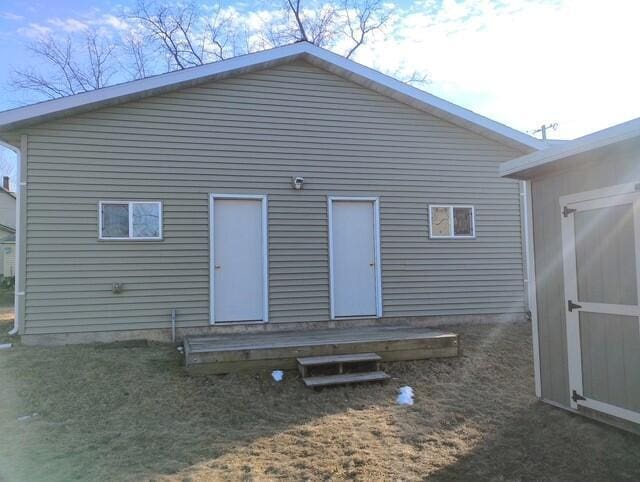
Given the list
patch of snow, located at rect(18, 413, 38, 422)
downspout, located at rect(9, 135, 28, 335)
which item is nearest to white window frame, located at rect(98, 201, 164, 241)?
downspout, located at rect(9, 135, 28, 335)

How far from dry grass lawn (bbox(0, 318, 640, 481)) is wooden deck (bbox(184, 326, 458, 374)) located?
0.16 m

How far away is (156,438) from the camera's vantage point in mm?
3906

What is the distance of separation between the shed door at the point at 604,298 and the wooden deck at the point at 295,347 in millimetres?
2059

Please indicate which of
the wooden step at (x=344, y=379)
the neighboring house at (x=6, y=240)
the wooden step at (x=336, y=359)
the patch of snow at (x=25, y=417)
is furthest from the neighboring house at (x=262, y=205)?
A: the neighboring house at (x=6, y=240)

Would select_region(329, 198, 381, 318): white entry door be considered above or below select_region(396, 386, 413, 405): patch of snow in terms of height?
above

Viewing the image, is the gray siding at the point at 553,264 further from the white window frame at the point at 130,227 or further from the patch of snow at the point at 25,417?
the white window frame at the point at 130,227

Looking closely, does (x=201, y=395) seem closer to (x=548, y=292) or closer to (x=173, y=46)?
(x=548, y=292)

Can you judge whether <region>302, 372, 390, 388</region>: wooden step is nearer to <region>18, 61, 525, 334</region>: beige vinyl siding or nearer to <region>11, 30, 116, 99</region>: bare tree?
<region>18, 61, 525, 334</region>: beige vinyl siding

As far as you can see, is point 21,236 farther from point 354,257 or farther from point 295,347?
point 354,257

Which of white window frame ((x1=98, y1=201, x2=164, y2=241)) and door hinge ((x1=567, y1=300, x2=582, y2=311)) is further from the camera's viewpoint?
white window frame ((x1=98, y1=201, x2=164, y2=241))

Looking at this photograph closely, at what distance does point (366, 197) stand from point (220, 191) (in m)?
2.42

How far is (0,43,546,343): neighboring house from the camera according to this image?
6805 mm

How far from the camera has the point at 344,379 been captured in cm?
529

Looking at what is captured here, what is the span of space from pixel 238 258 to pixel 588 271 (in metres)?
4.92
